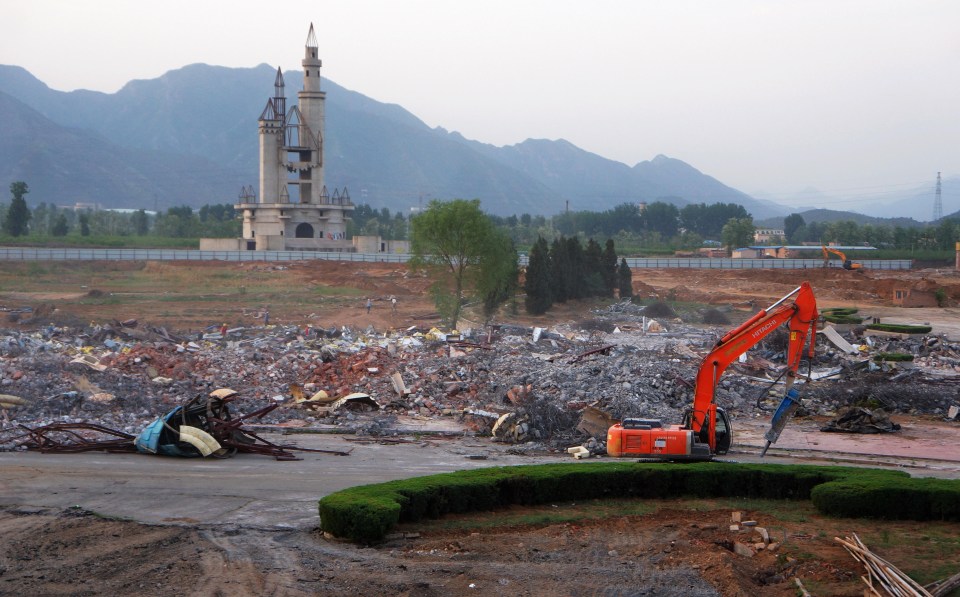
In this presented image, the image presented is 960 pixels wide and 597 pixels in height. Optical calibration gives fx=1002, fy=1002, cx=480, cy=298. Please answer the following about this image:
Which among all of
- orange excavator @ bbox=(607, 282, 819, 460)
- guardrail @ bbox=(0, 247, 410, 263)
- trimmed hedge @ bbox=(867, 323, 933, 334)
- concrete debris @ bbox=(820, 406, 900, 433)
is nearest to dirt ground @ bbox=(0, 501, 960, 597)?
orange excavator @ bbox=(607, 282, 819, 460)

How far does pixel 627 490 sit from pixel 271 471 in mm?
6658

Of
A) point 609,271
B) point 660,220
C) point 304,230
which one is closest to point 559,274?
point 609,271

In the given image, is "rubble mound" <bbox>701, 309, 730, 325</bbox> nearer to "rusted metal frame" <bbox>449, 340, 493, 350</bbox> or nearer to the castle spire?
"rusted metal frame" <bbox>449, 340, 493, 350</bbox>

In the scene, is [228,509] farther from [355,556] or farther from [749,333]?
[749,333]

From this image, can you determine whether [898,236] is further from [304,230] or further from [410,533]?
[410,533]

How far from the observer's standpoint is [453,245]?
40.6 metres

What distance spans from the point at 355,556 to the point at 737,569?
4755mm

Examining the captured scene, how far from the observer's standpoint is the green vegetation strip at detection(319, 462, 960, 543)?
13570 millimetres

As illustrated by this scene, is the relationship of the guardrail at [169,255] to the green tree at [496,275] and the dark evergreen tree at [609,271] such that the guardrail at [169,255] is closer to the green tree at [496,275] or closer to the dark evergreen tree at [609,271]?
the dark evergreen tree at [609,271]

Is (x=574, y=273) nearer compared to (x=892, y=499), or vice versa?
(x=892, y=499)

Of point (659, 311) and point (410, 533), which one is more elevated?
point (659, 311)

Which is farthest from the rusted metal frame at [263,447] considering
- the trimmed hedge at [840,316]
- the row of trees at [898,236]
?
the row of trees at [898,236]

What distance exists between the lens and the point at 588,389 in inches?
977

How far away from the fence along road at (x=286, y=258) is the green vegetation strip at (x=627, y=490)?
166 ft
